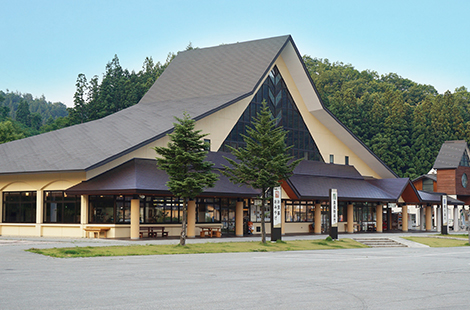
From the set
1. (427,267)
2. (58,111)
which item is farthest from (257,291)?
(58,111)

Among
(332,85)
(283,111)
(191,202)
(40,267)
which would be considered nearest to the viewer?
(40,267)

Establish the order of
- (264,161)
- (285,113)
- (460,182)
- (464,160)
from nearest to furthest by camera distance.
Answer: (264,161) → (285,113) → (460,182) → (464,160)

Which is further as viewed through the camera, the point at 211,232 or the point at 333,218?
the point at 211,232

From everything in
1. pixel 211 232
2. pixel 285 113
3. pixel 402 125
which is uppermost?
pixel 402 125

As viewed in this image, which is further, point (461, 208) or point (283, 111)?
point (461, 208)

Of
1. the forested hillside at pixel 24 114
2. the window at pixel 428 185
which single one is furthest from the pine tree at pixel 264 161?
the forested hillside at pixel 24 114

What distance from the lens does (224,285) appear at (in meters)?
10.4

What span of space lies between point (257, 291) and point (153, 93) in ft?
107

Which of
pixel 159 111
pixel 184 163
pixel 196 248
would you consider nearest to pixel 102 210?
pixel 184 163

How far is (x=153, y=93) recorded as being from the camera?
40875mm

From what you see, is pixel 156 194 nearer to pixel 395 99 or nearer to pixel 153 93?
pixel 153 93

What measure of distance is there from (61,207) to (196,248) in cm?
1109

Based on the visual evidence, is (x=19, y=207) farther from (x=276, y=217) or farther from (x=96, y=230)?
(x=276, y=217)

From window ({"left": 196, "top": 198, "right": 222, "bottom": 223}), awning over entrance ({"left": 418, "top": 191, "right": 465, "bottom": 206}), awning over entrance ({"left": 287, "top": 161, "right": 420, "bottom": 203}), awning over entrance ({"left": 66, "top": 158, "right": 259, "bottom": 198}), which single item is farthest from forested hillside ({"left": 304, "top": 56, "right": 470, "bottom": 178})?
awning over entrance ({"left": 66, "top": 158, "right": 259, "bottom": 198})
